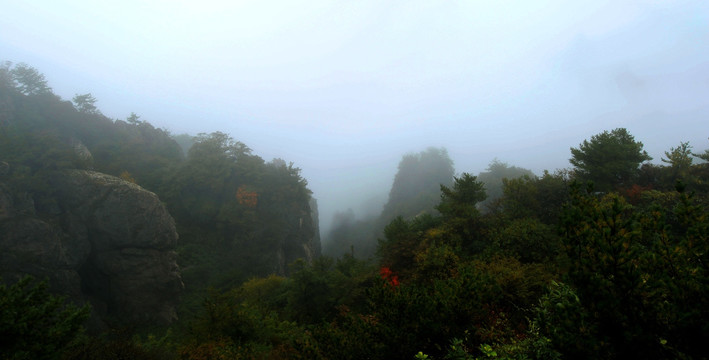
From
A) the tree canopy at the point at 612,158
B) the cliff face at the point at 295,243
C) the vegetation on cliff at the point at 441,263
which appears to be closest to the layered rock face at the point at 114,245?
the vegetation on cliff at the point at 441,263

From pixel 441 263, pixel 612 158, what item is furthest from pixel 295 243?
pixel 612 158

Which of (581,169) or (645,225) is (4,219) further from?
(581,169)

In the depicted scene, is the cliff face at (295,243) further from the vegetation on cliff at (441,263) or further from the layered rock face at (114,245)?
the layered rock face at (114,245)

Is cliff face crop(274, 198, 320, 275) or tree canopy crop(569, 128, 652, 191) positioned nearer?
tree canopy crop(569, 128, 652, 191)

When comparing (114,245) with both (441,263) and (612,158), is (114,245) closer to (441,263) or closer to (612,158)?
(441,263)

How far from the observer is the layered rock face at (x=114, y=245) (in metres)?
20.9

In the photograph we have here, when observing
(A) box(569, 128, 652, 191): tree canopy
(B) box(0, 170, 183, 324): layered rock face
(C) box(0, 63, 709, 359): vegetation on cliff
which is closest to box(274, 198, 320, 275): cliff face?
(C) box(0, 63, 709, 359): vegetation on cliff

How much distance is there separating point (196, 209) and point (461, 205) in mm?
31063

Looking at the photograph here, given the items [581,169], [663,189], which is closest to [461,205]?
[581,169]

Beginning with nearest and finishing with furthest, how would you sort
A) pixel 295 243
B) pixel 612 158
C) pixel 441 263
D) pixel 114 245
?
pixel 441 263, pixel 612 158, pixel 114 245, pixel 295 243

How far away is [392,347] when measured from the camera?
225 inches

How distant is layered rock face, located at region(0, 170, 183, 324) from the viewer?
20.9 m

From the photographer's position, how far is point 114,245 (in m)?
22.2

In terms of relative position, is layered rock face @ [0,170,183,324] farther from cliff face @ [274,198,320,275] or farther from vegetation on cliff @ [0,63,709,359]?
cliff face @ [274,198,320,275]
